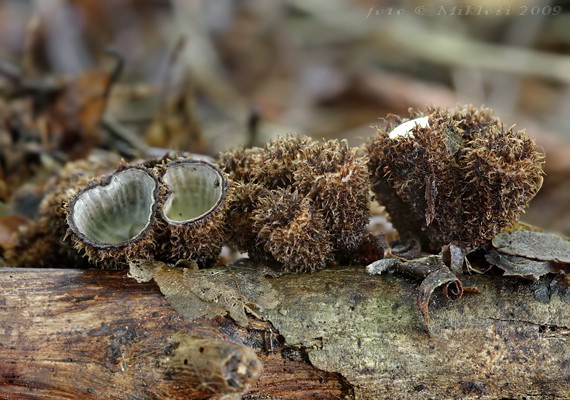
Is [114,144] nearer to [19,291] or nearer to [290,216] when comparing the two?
[19,291]

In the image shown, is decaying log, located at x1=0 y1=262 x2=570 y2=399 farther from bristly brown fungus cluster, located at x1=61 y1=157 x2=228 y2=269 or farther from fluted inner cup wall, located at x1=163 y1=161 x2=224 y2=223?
fluted inner cup wall, located at x1=163 y1=161 x2=224 y2=223

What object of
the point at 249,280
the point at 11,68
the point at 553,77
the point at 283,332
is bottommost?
the point at 283,332

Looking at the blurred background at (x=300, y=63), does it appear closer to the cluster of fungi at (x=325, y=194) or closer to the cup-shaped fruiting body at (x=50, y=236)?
the cup-shaped fruiting body at (x=50, y=236)

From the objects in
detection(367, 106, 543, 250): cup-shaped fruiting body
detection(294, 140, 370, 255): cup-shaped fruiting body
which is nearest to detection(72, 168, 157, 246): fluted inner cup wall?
detection(294, 140, 370, 255): cup-shaped fruiting body

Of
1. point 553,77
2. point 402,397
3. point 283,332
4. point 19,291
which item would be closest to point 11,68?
point 19,291

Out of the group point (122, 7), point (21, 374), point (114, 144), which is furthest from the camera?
point (122, 7)

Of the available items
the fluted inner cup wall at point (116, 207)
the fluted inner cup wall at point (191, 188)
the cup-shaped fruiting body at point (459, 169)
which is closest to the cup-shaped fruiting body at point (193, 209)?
the fluted inner cup wall at point (191, 188)

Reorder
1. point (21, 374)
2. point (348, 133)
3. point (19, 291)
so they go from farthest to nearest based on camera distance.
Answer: point (348, 133) < point (19, 291) < point (21, 374)
